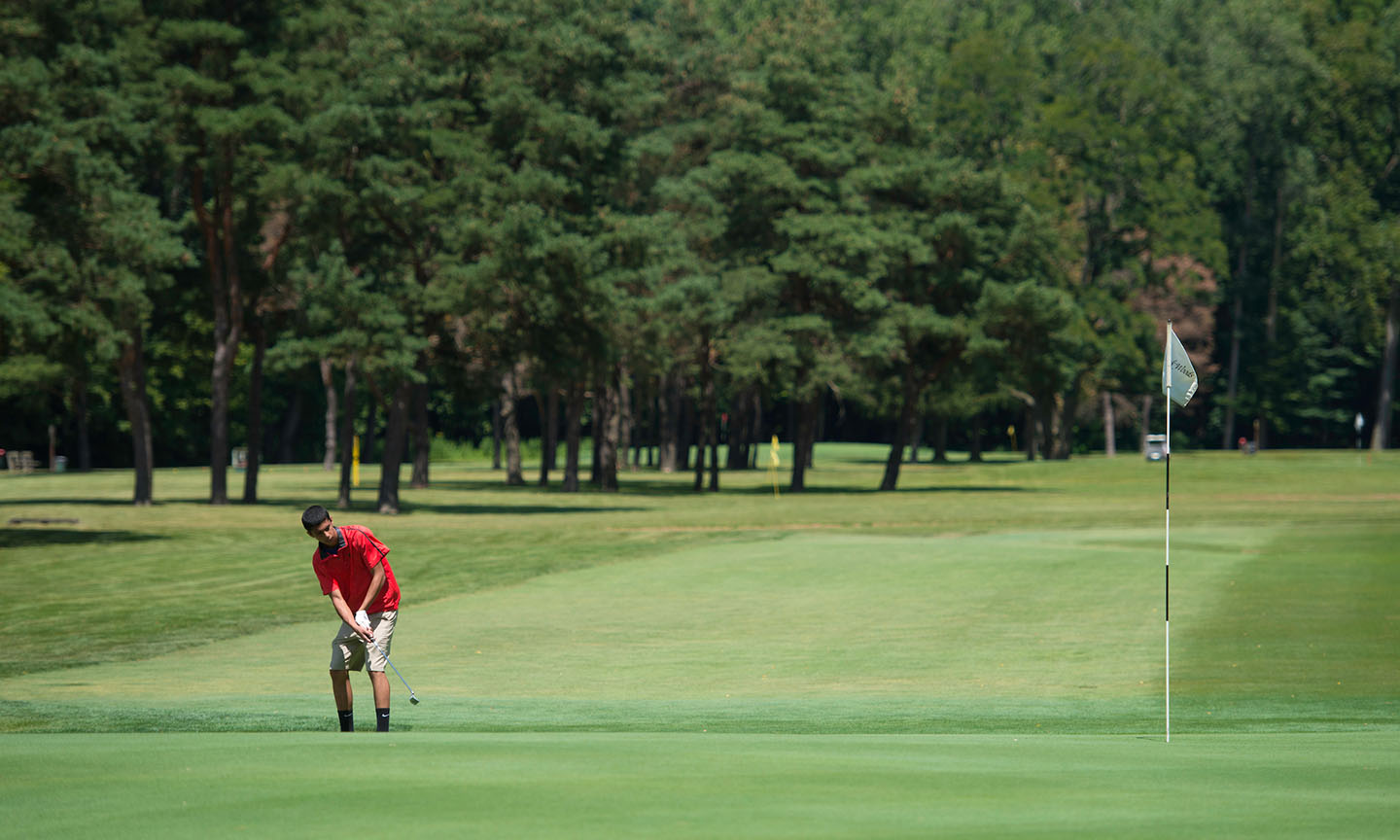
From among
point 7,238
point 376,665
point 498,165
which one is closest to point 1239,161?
point 498,165

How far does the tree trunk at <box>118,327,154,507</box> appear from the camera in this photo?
1930 inches

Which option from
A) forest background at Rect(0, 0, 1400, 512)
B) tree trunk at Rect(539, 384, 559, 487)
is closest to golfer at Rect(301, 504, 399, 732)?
forest background at Rect(0, 0, 1400, 512)

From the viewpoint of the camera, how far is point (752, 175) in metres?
64.8

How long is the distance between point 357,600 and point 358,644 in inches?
17.2

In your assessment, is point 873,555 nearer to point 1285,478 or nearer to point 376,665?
point 376,665

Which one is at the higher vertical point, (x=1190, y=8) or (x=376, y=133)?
(x=1190, y=8)

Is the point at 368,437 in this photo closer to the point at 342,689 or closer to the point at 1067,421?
the point at 1067,421

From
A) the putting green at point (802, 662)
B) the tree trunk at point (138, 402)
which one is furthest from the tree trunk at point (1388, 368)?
the tree trunk at point (138, 402)

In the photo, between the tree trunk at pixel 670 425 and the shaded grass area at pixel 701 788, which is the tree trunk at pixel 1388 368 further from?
the shaded grass area at pixel 701 788

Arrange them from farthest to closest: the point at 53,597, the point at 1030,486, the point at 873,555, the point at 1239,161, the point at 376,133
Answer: the point at 1239,161 < the point at 1030,486 < the point at 376,133 < the point at 873,555 < the point at 53,597

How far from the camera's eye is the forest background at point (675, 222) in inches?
1805

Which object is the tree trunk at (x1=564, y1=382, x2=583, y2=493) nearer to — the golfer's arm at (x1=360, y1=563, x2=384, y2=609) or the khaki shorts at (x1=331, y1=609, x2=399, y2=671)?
the khaki shorts at (x1=331, y1=609, x2=399, y2=671)

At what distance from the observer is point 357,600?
12.7 meters

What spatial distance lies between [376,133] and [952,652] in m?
30.9
